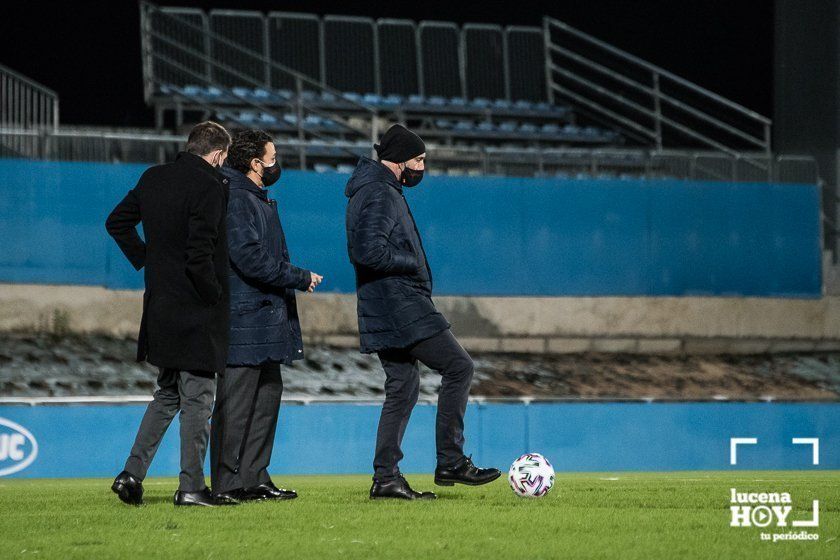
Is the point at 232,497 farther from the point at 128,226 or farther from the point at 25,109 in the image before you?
the point at 25,109

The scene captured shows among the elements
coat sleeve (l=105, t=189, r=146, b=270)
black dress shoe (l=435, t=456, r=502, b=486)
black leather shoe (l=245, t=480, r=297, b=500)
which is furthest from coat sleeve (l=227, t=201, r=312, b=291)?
black dress shoe (l=435, t=456, r=502, b=486)

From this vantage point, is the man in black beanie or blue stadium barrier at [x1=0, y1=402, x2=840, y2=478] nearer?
the man in black beanie

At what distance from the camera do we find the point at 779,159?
54.6 ft

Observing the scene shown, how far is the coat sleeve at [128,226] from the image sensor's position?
19.3 ft

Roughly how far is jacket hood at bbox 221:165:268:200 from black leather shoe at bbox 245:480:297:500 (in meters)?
1.38

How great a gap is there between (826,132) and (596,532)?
13.7 m

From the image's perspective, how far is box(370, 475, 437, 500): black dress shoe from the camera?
6062 mm

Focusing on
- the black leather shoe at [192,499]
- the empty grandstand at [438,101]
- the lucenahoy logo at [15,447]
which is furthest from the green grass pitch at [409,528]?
the empty grandstand at [438,101]

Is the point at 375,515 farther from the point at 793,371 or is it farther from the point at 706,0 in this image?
the point at 706,0

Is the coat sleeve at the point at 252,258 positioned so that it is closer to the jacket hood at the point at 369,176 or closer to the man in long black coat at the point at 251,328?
the man in long black coat at the point at 251,328

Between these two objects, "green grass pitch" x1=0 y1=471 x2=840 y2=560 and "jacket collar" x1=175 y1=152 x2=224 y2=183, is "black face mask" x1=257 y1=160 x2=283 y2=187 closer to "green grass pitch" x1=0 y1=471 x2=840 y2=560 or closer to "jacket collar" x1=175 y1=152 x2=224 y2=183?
"jacket collar" x1=175 y1=152 x2=224 y2=183

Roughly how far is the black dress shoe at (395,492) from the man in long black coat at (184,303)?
0.77 metres

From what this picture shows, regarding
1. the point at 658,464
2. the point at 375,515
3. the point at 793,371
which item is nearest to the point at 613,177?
the point at 793,371

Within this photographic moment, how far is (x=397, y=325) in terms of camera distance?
6.00 meters
